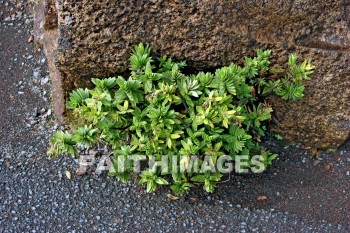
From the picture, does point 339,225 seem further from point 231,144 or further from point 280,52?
point 280,52

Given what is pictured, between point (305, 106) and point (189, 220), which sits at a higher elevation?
point (305, 106)

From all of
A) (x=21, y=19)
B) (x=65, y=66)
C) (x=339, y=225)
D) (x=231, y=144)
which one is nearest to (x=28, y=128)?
(x=65, y=66)

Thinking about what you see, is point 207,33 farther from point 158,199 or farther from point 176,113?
point 158,199

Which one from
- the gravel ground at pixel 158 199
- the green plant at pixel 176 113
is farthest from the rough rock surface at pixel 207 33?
the gravel ground at pixel 158 199

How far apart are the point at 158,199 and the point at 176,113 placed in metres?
0.57

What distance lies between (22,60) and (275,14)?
1888mm

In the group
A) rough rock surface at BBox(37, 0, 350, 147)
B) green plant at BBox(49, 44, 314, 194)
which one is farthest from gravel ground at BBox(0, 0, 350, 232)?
rough rock surface at BBox(37, 0, 350, 147)

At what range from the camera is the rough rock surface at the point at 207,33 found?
2.84 m

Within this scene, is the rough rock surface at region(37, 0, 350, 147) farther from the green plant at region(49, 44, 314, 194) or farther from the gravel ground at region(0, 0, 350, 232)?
the gravel ground at region(0, 0, 350, 232)

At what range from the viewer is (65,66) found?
9.91 feet

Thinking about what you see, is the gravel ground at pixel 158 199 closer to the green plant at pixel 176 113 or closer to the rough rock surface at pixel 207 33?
the green plant at pixel 176 113

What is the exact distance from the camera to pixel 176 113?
2797 mm

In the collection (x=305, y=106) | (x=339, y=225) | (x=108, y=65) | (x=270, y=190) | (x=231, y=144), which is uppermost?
(x=108, y=65)

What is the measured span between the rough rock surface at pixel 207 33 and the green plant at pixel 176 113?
9cm
